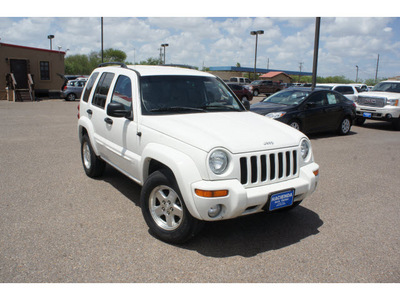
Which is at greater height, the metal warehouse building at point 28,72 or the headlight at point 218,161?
the metal warehouse building at point 28,72

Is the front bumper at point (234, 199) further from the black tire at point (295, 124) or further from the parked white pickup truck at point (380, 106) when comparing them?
the parked white pickup truck at point (380, 106)

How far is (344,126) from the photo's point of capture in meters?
12.4

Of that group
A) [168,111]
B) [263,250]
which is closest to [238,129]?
[168,111]

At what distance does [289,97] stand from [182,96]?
284 inches

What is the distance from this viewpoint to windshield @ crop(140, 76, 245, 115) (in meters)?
4.60

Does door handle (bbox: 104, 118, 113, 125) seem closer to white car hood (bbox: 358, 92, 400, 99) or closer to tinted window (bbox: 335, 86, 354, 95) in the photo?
white car hood (bbox: 358, 92, 400, 99)

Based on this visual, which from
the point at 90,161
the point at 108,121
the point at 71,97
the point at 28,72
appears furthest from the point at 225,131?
the point at 28,72

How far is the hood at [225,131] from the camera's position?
12.1ft

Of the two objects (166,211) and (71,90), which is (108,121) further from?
(71,90)

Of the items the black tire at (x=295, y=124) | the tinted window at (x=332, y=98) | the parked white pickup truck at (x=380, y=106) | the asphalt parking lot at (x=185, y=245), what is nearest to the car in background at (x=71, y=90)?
the parked white pickup truck at (x=380, y=106)

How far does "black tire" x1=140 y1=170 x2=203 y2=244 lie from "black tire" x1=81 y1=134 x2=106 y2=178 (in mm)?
2293

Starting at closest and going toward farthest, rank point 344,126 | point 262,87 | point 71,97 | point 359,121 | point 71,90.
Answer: point 344,126
point 359,121
point 71,90
point 71,97
point 262,87

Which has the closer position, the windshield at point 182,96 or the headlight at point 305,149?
the headlight at point 305,149

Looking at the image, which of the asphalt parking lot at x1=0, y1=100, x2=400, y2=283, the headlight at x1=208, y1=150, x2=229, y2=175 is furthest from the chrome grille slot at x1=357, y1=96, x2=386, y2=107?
the headlight at x1=208, y1=150, x2=229, y2=175
